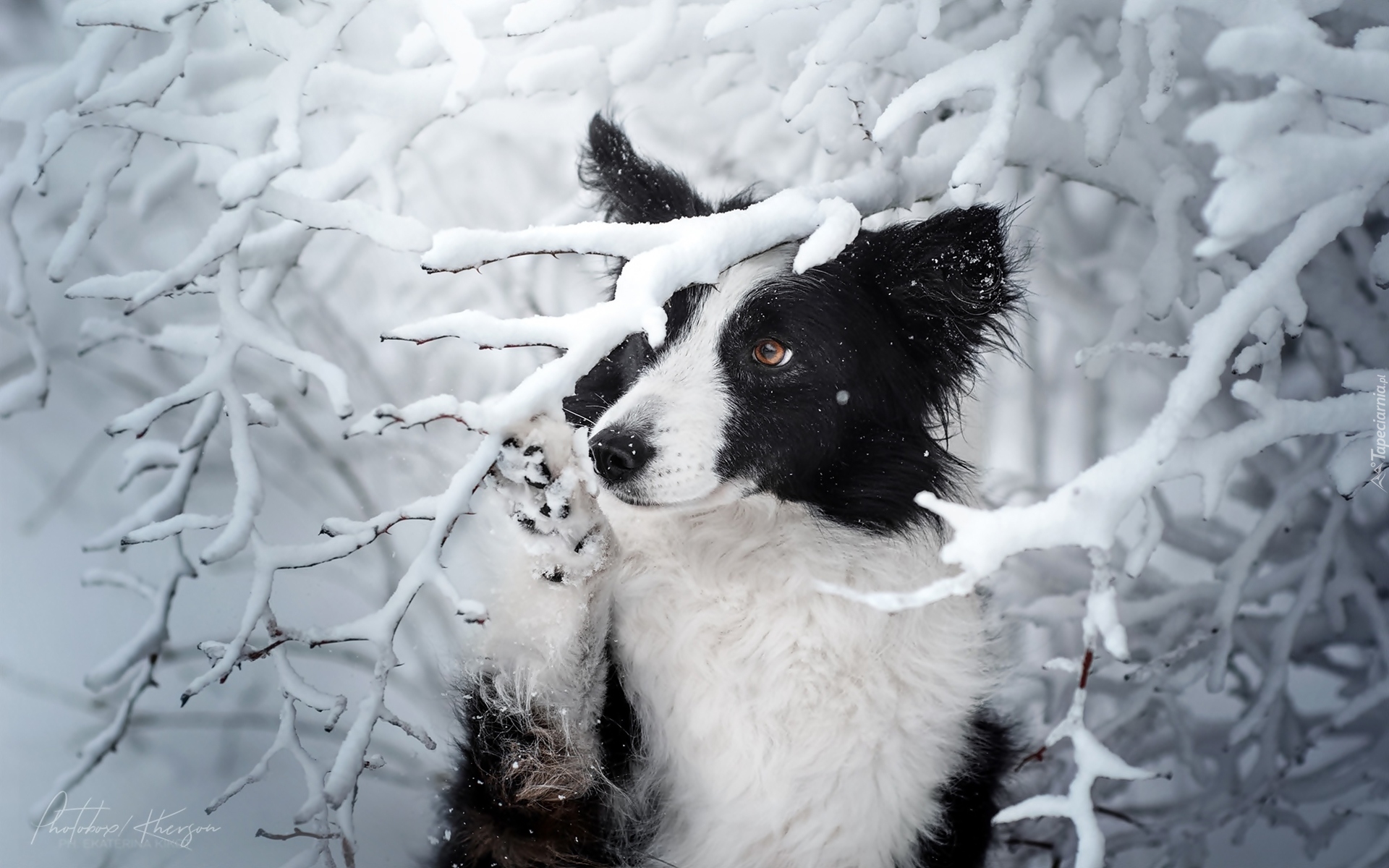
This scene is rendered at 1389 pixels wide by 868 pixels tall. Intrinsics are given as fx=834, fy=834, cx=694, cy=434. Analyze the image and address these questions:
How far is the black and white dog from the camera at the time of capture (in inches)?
64.8

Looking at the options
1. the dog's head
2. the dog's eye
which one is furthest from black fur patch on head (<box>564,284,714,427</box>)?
the dog's eye

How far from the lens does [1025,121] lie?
1.75 m

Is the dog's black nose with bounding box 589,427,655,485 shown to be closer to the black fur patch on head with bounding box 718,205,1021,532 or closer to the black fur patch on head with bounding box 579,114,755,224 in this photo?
the black fur patch on head with bounding box 718,205,1021,532

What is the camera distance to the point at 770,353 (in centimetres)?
165

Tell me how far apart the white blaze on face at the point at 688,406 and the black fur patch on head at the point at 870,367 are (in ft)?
0.09

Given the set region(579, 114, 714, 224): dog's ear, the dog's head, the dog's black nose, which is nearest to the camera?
the dog's black nose

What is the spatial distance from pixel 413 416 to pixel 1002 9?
1.76 m

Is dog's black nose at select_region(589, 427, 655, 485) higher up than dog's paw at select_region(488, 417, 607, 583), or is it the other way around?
dog's black nose at select_region(589, 427, 655, 485)

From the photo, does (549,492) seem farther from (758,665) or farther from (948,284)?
(948,284)

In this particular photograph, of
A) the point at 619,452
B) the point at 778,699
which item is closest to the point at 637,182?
the point at 619,452

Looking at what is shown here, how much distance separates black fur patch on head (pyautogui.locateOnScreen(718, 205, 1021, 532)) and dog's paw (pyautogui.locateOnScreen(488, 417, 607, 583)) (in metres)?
0.28

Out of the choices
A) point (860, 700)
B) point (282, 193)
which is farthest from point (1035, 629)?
point (282, 193)

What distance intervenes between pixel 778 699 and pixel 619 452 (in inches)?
26.3

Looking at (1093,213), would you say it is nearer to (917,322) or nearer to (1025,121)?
(1025,121)
